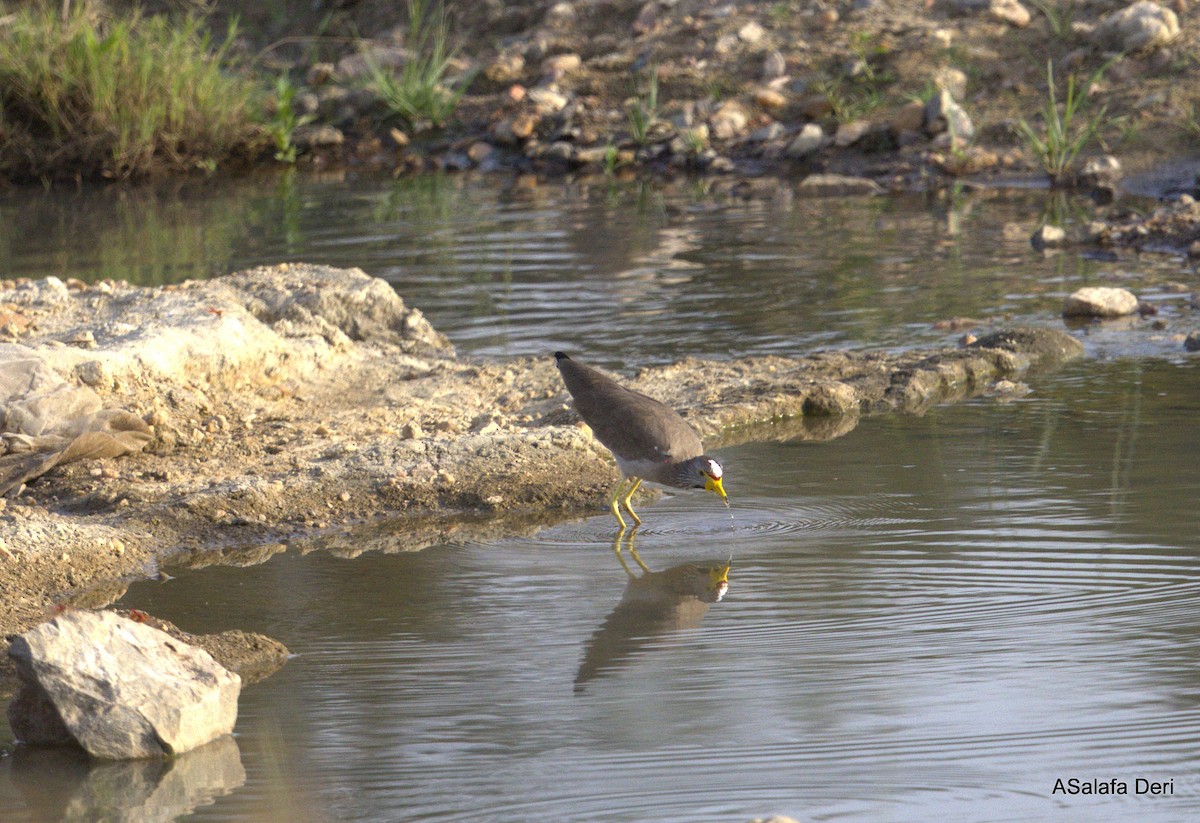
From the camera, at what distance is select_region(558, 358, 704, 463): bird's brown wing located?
546 cm

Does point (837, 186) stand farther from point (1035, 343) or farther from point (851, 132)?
point (1035, 343)

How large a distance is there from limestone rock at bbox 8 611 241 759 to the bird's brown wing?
6.49 feet

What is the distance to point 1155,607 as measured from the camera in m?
4.70

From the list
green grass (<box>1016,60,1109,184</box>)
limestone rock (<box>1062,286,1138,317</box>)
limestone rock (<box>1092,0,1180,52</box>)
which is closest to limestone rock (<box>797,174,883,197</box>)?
green grass (<box>1016,60,1109,184</box>)

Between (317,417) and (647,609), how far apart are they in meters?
2.29

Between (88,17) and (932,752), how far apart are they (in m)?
13.5

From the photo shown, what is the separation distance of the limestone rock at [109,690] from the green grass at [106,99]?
39.2ft

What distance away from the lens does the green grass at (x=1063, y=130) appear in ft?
42.9

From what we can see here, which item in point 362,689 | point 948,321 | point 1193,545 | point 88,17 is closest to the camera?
point 362,689

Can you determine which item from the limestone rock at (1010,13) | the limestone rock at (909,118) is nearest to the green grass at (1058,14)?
the limestone rock at (1010,13)

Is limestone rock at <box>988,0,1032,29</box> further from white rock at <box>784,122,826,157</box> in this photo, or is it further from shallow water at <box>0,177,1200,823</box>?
shallow water at <box>0,177,1200,823</box>

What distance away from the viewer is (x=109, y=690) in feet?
12.4

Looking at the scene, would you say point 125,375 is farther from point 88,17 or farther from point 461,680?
point 88,17

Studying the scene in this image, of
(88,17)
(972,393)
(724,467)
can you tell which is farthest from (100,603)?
(88,17)
